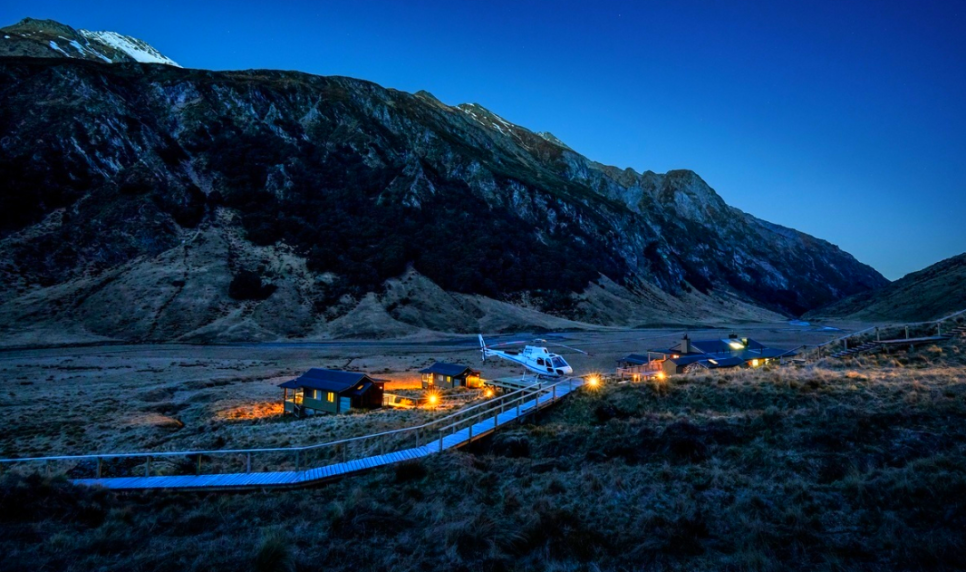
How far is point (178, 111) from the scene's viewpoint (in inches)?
4737

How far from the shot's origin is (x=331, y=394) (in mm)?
31688

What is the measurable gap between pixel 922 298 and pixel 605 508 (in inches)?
6038

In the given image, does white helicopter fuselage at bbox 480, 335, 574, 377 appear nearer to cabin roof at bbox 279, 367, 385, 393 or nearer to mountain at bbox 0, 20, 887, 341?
cabin roof at bbox 279, 367, 385, 393

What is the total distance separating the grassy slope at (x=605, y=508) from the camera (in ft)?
24.9

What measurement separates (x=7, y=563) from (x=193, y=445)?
15879 mm

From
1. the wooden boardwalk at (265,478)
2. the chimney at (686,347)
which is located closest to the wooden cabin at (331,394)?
the wooden boardwalk at (265,478)

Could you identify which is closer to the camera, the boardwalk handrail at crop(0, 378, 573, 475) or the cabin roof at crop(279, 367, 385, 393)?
the boardwalk handrail at crop(0, 378, 573, 475)

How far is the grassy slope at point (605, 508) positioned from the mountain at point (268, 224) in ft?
237

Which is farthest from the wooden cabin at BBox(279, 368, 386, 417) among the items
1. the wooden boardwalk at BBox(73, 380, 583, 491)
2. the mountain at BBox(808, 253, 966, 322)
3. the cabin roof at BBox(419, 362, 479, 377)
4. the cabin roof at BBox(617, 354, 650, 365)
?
the mountain at BBox(808, 253, 966, 322)

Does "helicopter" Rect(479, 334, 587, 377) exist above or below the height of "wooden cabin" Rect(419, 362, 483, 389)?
above

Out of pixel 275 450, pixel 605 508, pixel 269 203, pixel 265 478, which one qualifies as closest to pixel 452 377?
pixel 275 450

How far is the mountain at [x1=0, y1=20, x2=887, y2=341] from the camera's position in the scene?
7925 cm

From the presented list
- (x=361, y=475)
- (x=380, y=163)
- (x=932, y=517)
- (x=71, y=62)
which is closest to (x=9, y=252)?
(x=71, y=62)

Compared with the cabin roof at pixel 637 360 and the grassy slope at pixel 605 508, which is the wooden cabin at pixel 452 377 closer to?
the cabin roof at pixel 637 360
